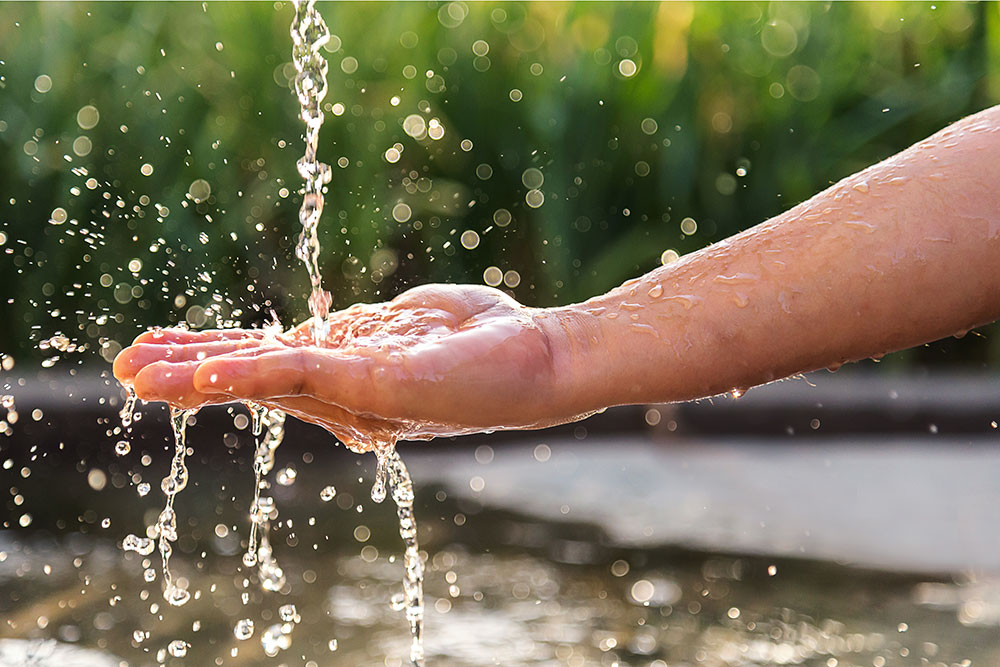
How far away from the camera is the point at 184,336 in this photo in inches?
53.5

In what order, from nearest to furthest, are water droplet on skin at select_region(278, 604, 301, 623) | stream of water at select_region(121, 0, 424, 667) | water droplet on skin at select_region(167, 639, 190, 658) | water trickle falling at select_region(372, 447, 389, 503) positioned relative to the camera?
water trickle falling at select_region(372, 447, 389, 503), stream of water at select_region(121, 0, 424, 667), water droplet on skin at select_region(167, 639, 190, 658), water droplet on skin at select_region(278, 604, 301, 623)

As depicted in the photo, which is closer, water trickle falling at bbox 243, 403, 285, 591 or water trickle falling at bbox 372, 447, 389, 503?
water trickle falling at bbox 372, 447, 389, 503

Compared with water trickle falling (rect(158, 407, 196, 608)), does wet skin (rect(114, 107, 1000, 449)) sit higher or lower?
higher

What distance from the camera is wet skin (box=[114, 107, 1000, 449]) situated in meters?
1.24

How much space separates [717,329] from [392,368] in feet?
1.22

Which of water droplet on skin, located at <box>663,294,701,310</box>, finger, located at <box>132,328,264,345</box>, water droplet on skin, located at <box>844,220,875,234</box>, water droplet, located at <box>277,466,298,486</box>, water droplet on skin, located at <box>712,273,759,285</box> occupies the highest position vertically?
water droplet on skin, located at <box>844,220,875,234</box>

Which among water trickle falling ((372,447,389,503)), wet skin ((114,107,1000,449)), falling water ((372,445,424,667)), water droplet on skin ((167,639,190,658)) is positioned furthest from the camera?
water droplet on skin ((167,639,190,658))

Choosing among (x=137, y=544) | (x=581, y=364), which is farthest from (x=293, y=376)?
(x=137, y=544)

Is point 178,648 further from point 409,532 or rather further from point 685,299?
point 685,299

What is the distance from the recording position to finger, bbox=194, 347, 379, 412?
115cm

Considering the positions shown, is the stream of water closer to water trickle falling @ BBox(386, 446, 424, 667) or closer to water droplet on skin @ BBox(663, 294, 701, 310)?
water trickle falling @ BBox(386, 446, 424, 667)

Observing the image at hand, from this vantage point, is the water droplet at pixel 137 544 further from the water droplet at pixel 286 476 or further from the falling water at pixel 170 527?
the water droplet at pixel 286 476

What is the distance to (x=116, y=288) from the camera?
3211mm

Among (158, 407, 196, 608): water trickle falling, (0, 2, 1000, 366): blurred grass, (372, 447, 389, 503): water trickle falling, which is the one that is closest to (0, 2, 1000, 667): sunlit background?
(0, 2, 1000, 366): blurred grass
